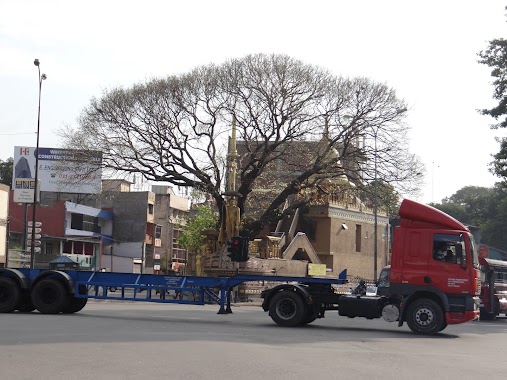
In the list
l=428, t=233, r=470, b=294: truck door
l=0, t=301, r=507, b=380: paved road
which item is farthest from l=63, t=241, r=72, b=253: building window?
l=428, t=233, r=470, b=294: truck door

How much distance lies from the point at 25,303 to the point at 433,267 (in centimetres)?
1260

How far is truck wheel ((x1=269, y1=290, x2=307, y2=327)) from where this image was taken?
22188 mm

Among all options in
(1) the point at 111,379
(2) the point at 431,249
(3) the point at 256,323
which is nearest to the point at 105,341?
(1) the point at 111,379

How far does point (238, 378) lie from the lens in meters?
11.2

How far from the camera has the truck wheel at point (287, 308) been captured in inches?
874

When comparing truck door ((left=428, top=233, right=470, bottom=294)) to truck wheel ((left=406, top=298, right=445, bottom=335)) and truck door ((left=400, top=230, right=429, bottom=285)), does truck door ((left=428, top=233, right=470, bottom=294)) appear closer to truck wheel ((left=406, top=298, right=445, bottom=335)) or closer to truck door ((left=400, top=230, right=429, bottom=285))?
truck door ((left=400, top=230, right=429, bottom=285))

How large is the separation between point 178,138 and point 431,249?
81.5 ft

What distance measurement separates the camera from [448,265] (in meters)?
21.5

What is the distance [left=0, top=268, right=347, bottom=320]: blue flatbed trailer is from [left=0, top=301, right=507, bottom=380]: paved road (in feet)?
5.97

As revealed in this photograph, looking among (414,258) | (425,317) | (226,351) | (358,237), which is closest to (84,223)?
(358,237)

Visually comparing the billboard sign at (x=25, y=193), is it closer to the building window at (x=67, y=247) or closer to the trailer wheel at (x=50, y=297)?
the building window at (x=67, y=247)

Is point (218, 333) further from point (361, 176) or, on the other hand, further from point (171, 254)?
point (171, 254)

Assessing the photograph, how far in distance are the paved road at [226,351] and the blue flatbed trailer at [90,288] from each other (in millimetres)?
1821

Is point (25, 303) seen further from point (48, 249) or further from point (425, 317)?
point (48, 249)
